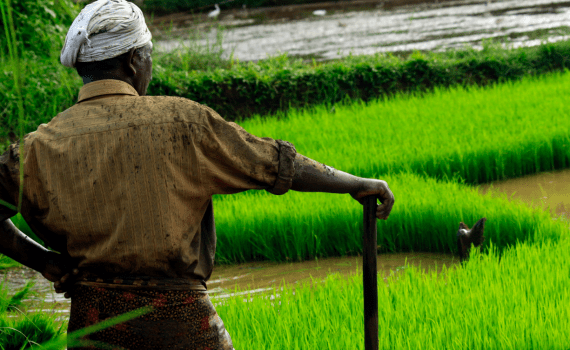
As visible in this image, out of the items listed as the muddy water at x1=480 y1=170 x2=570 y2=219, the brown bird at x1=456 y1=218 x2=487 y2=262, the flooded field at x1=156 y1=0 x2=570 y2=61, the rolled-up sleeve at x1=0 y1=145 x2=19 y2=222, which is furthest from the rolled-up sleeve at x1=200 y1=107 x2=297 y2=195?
the flooded field at x1=156 y1=0 x2=570 y2=61

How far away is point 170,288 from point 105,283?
0.17 meters

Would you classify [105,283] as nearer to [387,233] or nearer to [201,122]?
[201,122]

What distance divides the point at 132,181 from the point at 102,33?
0.39m

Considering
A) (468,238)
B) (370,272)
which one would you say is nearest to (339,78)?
(468,238)

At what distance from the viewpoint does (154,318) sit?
164 centimetres

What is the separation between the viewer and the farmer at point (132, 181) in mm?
1590

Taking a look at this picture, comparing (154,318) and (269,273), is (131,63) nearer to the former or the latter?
(154,318)

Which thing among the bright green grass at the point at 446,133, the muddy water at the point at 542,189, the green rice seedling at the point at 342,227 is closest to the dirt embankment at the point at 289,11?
the bright green grass at the point at 446,133

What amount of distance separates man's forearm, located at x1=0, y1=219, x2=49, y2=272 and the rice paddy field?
82cm

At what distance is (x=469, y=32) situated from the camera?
12062mm

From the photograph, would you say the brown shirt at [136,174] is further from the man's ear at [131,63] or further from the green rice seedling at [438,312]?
the green rice seedling at [438,312]

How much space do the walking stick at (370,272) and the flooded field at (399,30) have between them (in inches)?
309

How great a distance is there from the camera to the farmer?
1590mm

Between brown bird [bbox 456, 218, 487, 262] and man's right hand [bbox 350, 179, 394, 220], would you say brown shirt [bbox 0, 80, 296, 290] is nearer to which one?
man's right hand [bbox 350, 179, 394, 220]
